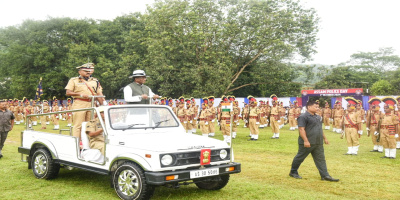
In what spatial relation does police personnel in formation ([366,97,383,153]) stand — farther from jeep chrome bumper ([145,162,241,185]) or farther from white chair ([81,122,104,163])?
white chair ([81,122,104,163])

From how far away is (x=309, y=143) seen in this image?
7.76 m

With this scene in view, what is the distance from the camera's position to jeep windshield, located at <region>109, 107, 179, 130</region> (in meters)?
6.54

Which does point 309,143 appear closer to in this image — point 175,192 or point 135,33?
point 175,192

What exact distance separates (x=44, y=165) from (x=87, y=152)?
1555 mm

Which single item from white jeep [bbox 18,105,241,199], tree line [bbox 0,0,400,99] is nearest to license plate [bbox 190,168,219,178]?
white jeep [bbox 18,105,241,199]

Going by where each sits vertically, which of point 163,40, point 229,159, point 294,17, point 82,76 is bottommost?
point 229,159

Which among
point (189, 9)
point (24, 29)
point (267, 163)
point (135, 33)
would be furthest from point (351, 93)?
point (24, 29)

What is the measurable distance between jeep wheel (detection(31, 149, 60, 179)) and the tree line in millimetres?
19622

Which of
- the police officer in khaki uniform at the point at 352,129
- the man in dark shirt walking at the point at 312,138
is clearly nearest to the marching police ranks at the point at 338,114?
the police officer in khaki uniform at the point at 352,129

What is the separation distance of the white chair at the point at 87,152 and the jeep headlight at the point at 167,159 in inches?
63.1

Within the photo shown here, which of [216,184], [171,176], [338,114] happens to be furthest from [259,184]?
[338,114]

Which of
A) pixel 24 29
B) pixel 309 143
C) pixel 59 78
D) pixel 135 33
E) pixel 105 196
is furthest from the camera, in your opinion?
pixel 24 29

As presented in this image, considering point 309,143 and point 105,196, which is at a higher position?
point 309,143

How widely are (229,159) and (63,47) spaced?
141 ft
